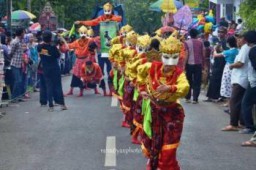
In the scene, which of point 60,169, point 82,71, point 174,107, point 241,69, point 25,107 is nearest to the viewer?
point 174,107

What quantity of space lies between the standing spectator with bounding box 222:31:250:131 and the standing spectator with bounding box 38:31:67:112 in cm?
426

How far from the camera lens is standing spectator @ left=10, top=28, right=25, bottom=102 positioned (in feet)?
56.2

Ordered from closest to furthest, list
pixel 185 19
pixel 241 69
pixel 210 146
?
1. pixel 210 146
2. pixel 241 69
3. pixel 185 19

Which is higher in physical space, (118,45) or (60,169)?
(118,45)

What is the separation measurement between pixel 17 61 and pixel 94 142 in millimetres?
6319

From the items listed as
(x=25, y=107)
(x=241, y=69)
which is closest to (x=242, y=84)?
(x=241, y=69)

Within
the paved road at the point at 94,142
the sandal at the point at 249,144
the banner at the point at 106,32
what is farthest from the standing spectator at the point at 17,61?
the sandal at the point at 249,144

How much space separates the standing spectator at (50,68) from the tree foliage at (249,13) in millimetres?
4058

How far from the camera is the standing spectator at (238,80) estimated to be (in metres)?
12.6

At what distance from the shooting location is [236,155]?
10.7 m

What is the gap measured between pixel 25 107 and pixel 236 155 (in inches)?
291

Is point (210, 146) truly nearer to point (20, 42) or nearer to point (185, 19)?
point (20, 42)

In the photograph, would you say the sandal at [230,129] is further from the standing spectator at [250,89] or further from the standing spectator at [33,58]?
the standing spectator at [33,58]

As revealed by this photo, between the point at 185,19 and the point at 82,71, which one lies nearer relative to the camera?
the point at 82,71
